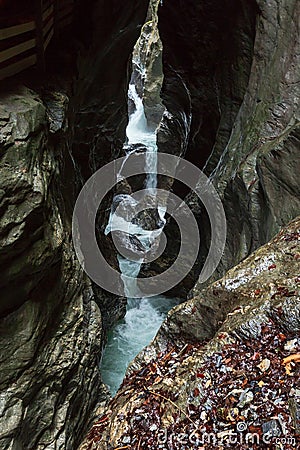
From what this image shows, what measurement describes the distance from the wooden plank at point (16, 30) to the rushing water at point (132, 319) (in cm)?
715

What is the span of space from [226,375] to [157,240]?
36.6ft

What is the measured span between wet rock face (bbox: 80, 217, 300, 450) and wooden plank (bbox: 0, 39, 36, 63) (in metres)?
3.84

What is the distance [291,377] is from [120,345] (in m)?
8.93

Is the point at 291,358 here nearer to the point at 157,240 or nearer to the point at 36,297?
the point at 36,297

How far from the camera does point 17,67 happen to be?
5340 mm

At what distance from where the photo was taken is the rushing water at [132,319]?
9.91m

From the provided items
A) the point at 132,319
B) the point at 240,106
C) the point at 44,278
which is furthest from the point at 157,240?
the point at 44,278

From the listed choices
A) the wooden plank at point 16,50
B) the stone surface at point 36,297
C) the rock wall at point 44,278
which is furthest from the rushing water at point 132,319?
the wooden plank at point 16,50

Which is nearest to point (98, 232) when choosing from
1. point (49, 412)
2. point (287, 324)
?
point (49, 412)

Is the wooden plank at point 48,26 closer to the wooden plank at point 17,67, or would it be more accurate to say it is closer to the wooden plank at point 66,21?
the wooden plank at point 66,21

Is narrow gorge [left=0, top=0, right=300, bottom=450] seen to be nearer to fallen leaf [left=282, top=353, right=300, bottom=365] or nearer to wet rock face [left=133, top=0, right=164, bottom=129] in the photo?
fallen leaf [left=282, top=353, right=300, bottom=365]

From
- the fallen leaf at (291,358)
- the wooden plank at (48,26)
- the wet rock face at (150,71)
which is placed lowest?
the fallen leaf at (291,358)

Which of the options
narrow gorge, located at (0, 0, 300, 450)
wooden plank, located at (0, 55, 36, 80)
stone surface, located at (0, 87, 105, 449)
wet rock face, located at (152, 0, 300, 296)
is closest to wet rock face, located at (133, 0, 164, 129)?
narrow gorge, located at (0, 0, 300, 450)

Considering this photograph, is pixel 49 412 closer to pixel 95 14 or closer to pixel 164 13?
pixel 95 14
